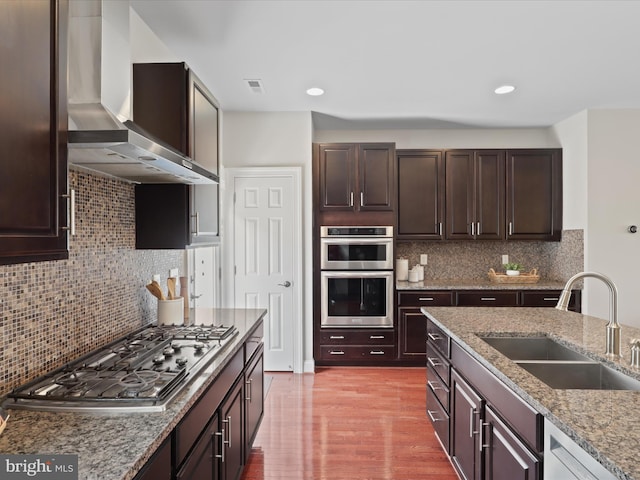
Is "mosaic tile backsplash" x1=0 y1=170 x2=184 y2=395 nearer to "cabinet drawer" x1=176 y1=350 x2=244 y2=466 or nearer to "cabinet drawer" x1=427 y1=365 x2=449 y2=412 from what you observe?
"cabinet drawer" x1=176 y1=350 x2=244 y2=466

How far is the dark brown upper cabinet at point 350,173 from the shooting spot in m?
4.38

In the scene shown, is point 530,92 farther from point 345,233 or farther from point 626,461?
point 626,461

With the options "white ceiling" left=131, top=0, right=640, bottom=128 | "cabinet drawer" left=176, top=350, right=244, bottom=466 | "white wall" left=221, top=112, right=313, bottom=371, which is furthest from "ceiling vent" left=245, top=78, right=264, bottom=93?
"cabinet drawer" left=176, top=350, right=244, bottom=466

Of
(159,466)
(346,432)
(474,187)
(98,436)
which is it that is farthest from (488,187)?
(98,436)

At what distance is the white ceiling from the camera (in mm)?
2406

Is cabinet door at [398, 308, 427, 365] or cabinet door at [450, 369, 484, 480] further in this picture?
cabinet door at [398, 308, 427, 365]

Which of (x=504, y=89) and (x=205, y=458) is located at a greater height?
(x=504, y=89)

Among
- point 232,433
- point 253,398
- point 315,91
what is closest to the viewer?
point 232,433

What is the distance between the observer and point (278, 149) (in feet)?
14.1

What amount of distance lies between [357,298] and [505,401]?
278 cm

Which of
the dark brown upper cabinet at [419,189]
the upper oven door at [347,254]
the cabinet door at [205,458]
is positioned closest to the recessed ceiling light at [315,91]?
the dark brown upper cabinet at [419,189]

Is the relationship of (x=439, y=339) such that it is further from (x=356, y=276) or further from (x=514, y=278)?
(x=514, y=278)

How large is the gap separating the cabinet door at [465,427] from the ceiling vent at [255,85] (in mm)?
2774

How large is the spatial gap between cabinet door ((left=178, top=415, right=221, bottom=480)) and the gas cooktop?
0.25 meters
